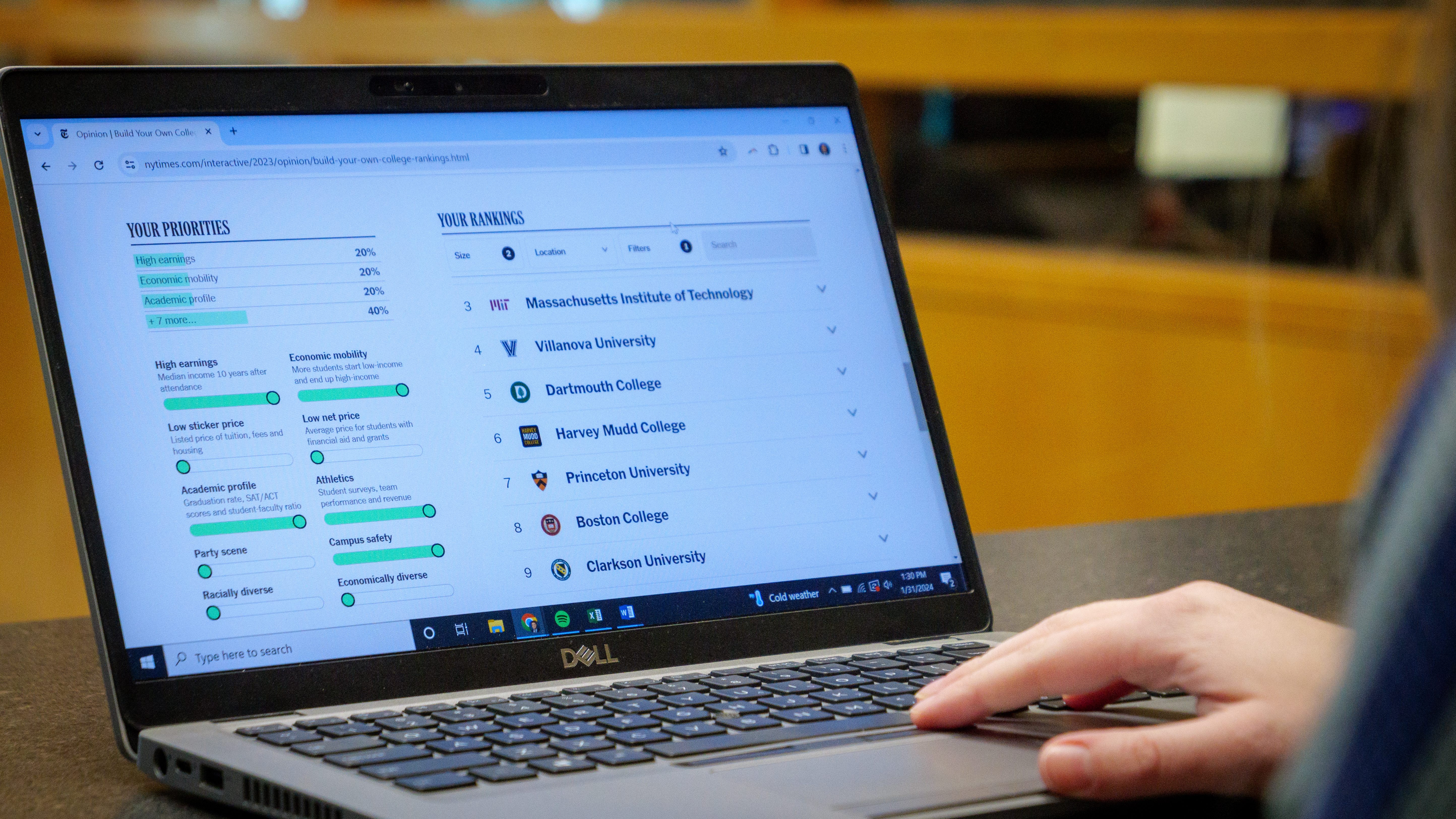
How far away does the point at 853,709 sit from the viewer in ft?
2.08

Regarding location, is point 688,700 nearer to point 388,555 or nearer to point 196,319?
point 388,555

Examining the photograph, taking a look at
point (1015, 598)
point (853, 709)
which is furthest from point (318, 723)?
point (1015, 598)

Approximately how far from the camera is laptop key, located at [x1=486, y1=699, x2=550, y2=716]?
0.62 m

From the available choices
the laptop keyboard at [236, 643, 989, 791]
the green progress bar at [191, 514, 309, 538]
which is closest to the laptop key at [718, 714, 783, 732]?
the laptop keyboard at [236, 643, 989, 791]

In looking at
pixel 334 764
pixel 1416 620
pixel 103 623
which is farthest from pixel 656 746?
pixel 1416 620

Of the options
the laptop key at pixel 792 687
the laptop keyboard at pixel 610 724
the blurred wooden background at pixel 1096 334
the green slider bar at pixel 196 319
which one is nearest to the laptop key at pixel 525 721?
the laptop keyboard at pixel 610 724

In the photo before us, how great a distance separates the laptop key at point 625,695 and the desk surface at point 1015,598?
162 millimetres

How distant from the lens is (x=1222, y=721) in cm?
53

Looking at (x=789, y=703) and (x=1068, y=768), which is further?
(x=789, y=703)

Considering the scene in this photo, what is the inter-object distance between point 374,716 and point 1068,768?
0.28 m

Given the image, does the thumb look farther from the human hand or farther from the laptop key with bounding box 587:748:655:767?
the laptop key with bounding box 587:748:655:767

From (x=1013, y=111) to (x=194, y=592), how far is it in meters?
2.64

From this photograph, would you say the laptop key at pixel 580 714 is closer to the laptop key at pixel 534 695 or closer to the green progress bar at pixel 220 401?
the laptop key at pixel 534 695

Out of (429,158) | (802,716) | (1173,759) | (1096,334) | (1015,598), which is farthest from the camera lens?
(1096,334)
